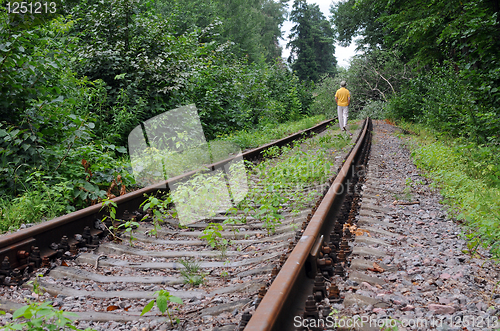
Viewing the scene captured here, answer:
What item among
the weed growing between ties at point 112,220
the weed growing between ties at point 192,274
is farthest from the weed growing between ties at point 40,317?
the weed growing between ties at point 112,220

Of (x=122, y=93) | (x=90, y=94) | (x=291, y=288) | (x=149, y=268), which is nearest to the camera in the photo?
(x=291, y=288)

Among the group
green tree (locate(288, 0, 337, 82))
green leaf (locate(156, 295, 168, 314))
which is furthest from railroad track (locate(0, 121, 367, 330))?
green tree (locate(288, 0, 337, 82))

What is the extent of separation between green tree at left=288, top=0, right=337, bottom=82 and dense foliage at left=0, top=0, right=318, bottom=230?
3829 centimetres

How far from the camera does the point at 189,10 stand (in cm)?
3111

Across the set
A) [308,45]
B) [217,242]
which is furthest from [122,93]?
[308,45]

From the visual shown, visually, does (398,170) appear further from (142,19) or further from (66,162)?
(142,19)

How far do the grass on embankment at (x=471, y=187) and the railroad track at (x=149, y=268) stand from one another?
1565mm

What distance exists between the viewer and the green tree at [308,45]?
54312mm

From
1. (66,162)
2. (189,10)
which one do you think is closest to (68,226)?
(66,162)

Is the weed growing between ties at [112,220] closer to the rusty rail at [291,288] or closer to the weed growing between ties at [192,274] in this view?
the weed growing between ties at [192,274]

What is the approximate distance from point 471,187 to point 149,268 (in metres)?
4.12

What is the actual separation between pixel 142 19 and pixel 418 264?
8727 millimetres

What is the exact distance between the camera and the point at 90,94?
7.18m

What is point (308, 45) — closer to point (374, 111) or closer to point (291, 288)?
point (374, 111)
